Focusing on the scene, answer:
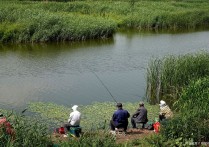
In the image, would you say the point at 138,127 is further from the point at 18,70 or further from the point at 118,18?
the point at 118,18

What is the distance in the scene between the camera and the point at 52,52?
1335 inches

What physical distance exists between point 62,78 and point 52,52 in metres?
8.35

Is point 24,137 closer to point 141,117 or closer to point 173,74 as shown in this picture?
point 141,117

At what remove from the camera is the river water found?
2244 centimetres

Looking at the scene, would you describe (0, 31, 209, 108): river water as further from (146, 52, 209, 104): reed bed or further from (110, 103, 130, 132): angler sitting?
(110, 103, 130, 132): angler sitting

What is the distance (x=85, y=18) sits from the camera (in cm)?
4188

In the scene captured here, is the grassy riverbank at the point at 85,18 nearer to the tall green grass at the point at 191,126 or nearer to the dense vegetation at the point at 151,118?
the dense vegetation at the point at 151,118

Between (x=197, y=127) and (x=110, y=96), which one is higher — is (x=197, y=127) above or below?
above

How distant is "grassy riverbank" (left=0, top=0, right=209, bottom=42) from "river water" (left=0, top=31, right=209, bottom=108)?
3.82ft

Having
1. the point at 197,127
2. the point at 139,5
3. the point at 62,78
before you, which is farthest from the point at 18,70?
the point at 139,5

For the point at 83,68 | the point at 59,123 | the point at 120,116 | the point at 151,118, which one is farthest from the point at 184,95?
the point at 83,68

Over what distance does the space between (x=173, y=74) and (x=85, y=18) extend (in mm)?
22753

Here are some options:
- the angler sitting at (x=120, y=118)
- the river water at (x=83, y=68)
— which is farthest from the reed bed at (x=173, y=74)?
the angler sitting at (x=120, y=118)

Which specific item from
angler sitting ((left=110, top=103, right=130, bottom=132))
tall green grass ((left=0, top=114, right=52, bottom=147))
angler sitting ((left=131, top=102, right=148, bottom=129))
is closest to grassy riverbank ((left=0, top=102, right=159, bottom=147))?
tall green grass ((left=0, top=114, right=52, bottom=147))
